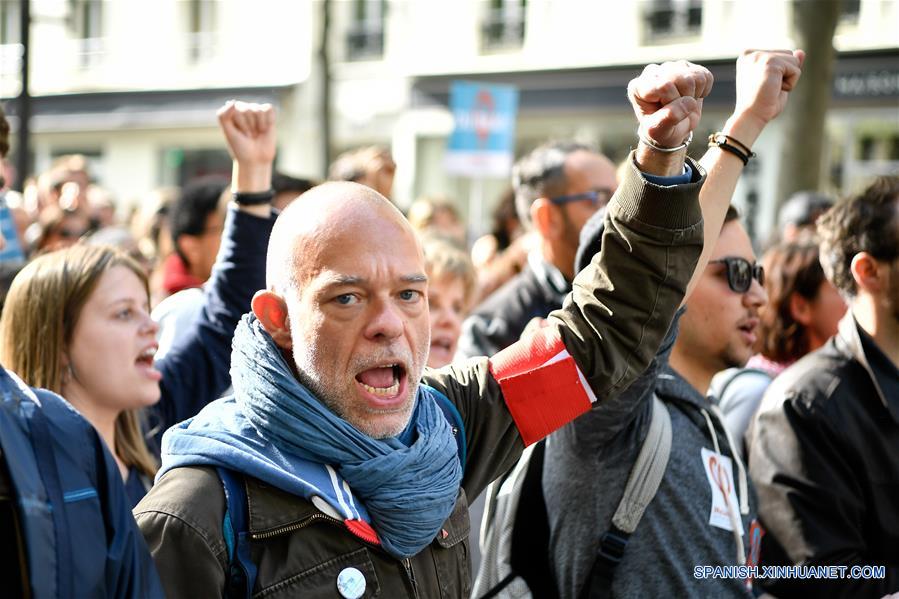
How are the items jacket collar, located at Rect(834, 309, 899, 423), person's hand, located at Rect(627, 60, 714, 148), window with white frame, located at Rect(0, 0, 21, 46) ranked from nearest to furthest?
person's hand, located at Rect(627, 60, 714, 148)
jacket collar, located at Rect(834, 309, 899, 423)
window with white frame, located at Rect(0, 0, 21, 46)

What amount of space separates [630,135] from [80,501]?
19336 mm

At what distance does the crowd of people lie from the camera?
1.96 m

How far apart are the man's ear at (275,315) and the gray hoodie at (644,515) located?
0.88m

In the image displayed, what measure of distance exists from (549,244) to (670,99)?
8.51 feet

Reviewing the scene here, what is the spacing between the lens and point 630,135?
20.4 meters

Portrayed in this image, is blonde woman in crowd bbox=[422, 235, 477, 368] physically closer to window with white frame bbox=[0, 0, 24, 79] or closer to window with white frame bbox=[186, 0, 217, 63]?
window with white frame bbox=[186, 0, 217, 63]

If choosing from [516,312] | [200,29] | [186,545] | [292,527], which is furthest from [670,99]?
[200,29]

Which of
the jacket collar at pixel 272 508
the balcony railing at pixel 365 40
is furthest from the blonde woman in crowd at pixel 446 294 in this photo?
the balcony railing at pixel 365 40

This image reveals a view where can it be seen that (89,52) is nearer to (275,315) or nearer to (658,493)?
(658,493)

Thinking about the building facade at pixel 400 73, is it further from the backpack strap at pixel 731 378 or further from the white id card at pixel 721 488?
the white id card at pixel 721 488

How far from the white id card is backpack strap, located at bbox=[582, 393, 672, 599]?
184mm

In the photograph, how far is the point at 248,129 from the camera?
10.7 ft

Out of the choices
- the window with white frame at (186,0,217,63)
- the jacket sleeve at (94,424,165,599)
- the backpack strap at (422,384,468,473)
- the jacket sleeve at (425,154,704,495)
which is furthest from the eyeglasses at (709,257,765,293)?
the window with white frame at (186,0,217,63)

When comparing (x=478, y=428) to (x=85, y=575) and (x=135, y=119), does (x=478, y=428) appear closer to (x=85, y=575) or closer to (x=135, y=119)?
(x=85, y=575)
